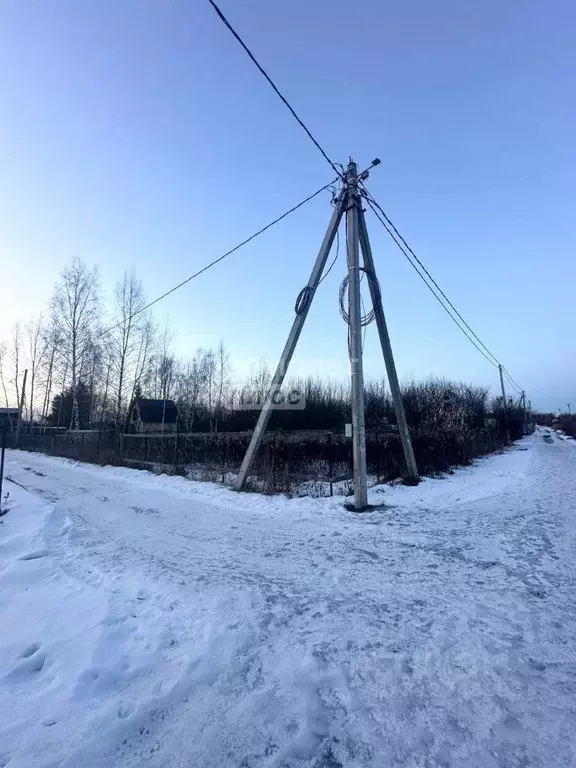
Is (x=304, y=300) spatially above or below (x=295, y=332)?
above

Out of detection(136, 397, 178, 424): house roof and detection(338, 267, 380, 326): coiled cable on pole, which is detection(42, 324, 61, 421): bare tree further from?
detection(338, 267, 380, 326): coiled cable on pole

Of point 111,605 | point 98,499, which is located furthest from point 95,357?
point 111,605

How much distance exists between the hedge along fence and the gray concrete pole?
1.52 metres

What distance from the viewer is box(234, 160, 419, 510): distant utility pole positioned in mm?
7992

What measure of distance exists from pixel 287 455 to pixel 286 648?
333 inches

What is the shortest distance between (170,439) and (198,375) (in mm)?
29708

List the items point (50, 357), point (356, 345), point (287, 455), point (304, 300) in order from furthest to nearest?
1. point (50, 357)
2. point (287, 455)
3. point (304, 300)
4. point (356, 345)

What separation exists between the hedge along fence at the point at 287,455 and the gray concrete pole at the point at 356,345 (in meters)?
1.52

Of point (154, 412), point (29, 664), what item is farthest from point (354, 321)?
point (154, 412)

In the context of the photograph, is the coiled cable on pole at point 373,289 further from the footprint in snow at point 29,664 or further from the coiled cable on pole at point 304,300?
the footprint in snow at point 29,664

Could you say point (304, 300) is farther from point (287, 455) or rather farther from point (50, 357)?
point (50, 357)

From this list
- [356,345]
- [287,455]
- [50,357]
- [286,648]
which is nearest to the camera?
[286,648]

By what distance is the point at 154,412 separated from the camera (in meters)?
38.9

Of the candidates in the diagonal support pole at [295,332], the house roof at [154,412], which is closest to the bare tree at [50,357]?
the house roof at [154,412]
